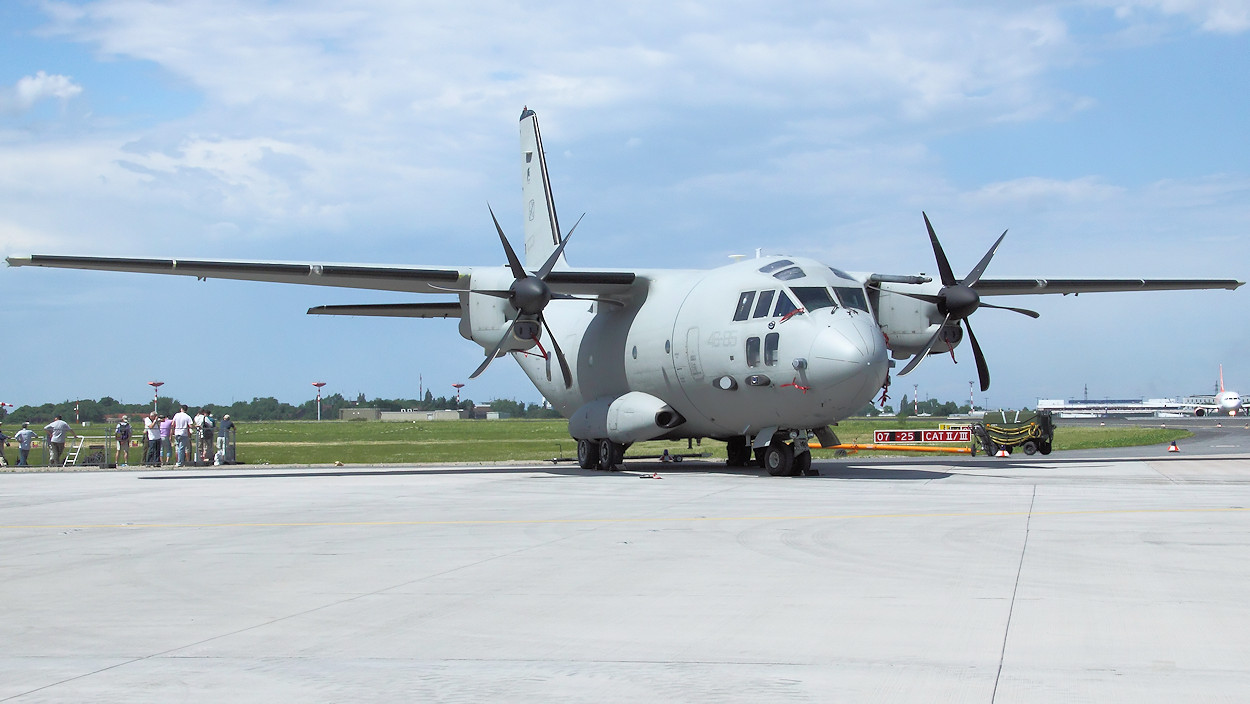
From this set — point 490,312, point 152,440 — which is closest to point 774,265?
point 490,312

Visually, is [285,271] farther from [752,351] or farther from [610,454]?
[752,351]

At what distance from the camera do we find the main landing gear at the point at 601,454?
25.9 metres

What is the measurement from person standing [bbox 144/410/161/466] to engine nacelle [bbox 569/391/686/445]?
15.3 meters

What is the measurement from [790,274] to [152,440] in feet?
71.6

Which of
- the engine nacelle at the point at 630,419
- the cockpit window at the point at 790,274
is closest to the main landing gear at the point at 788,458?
the engine nacelle at the point at 630,419

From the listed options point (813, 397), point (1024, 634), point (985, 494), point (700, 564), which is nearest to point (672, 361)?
point (813, 397)

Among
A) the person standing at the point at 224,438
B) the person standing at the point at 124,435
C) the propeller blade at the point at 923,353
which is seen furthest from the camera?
the person standing at the point at 124,435

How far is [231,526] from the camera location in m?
13.6

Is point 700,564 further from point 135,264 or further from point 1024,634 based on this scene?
point 135,264

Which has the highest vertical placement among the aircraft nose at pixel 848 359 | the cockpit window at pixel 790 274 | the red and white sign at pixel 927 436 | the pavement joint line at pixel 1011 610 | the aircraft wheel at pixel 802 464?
the cockpit window at pixel 790 274

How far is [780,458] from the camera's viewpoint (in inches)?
886

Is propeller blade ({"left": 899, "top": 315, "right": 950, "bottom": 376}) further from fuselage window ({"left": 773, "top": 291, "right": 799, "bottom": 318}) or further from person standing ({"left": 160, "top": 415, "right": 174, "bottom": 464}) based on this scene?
person standing ({"left": 160, "top": 415, "right": 174, "bottom": 464})

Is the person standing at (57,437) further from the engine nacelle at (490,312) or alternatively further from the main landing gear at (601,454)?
the main landing gear at (601,454)

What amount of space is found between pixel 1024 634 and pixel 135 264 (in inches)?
828
